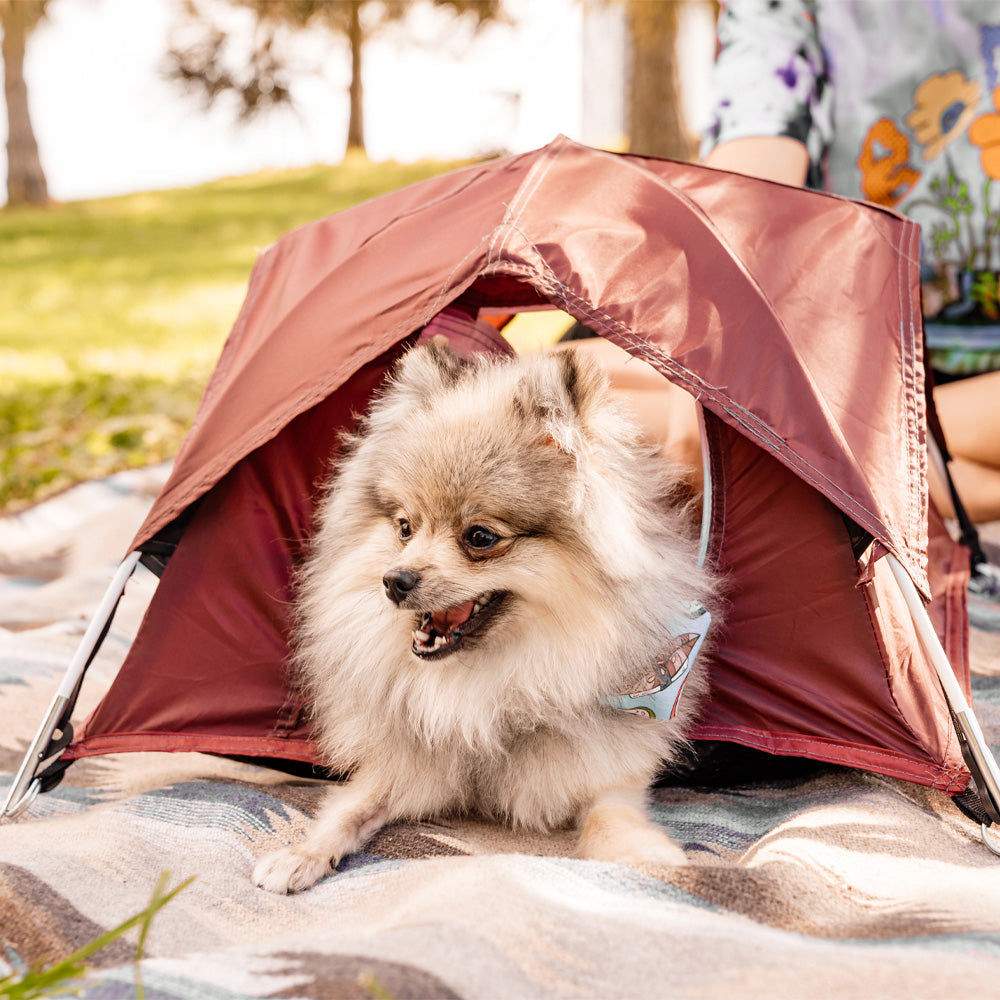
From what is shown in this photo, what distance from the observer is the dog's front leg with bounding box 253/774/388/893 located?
1.72 meters

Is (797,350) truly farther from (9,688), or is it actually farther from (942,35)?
(9,688)

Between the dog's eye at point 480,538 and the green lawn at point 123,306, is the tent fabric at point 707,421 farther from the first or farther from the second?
the green lawn at point 123,306

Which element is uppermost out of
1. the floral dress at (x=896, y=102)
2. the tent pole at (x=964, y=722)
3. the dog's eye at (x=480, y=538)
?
the floral dress at (x=896, y=102)

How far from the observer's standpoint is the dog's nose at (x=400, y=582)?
1.82 meters

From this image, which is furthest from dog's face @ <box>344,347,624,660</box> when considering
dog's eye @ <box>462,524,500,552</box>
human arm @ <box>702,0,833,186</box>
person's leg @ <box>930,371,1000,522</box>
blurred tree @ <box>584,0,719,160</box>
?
blurred tree @ <box>584,0,719,160</box>

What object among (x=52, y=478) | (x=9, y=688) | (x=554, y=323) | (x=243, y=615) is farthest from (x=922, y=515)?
(x=554, y=323)

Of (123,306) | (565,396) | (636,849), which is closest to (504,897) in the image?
(636,849)

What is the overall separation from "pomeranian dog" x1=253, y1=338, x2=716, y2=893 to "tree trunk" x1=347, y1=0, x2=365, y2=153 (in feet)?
45.0

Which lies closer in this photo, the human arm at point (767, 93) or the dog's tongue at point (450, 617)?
the dog's tongue at point (450, 617)

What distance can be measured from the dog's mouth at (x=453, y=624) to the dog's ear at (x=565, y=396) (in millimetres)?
337

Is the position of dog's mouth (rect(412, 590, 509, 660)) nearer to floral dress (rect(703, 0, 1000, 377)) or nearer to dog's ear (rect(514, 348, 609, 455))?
dog's ear (rect(514, 348, 609, 455))

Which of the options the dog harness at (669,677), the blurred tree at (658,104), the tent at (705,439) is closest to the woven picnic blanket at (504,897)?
the tent at (705,439)

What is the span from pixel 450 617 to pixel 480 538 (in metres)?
0.19

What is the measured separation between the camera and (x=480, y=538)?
1.93m
